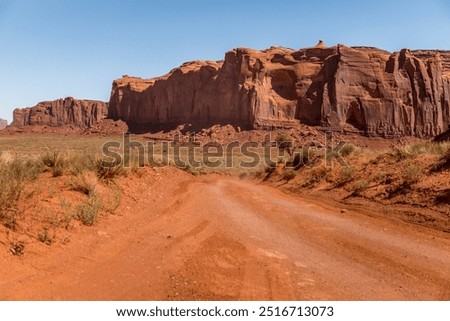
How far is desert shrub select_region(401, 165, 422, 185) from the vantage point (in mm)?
10859

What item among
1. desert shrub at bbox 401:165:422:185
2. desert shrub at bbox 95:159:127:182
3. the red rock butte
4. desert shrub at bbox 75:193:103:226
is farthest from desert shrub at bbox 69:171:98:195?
the red rock butte

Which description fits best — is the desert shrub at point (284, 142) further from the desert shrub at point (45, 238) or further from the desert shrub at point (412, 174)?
the desert shrub at point (45, 238)

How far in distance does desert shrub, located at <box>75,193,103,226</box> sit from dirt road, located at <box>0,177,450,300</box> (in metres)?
0.25

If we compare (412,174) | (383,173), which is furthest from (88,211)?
(383,173)

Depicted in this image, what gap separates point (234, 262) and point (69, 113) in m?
152

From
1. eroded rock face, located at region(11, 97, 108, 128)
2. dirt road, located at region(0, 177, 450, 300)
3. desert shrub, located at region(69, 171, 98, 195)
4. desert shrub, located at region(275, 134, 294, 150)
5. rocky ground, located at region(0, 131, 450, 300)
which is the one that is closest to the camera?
dirt road, located at region(0, 177, 450, 300)

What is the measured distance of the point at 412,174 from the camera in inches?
435

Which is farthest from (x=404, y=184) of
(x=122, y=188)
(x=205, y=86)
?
(x=205, y=86)

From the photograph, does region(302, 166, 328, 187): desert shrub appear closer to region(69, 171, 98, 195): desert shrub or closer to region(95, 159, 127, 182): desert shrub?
region(95, 159, 127, 182): desert shrub

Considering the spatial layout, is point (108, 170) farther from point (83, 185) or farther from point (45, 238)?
point (45, 238)

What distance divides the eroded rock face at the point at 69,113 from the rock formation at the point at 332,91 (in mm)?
75122

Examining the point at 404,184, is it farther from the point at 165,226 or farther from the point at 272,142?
the point at 272,142

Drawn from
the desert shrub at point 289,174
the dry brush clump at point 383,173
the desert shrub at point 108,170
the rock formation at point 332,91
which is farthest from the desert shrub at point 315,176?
the rock formation at point 332,91

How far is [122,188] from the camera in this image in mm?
10633
